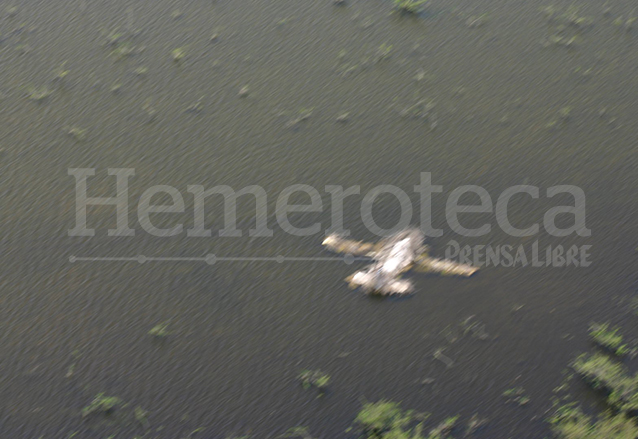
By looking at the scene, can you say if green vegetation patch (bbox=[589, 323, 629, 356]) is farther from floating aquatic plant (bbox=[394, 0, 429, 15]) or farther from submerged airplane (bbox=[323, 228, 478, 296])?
floating aquatic plant (bbox=[394, 0, 429, 15])

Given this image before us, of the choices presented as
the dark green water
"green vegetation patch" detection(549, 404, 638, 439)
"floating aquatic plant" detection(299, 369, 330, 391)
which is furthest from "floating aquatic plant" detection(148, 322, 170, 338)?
"green vegetation patch" detection(549, 404, 638, 439)

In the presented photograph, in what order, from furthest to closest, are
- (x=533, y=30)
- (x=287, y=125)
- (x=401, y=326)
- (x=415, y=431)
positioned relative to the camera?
1. (x=533, y=30)
2. (x=287, y=125)
3. (x=401, y=326)
4. (x=415, y=431)

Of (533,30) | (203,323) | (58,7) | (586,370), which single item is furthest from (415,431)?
(58,7)

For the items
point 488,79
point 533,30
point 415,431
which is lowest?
point 415,431

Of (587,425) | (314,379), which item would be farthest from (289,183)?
(587,425)

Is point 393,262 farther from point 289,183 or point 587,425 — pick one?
point 587,425

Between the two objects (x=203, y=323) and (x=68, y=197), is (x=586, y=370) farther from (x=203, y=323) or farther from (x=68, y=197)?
(x=68, y=197)
